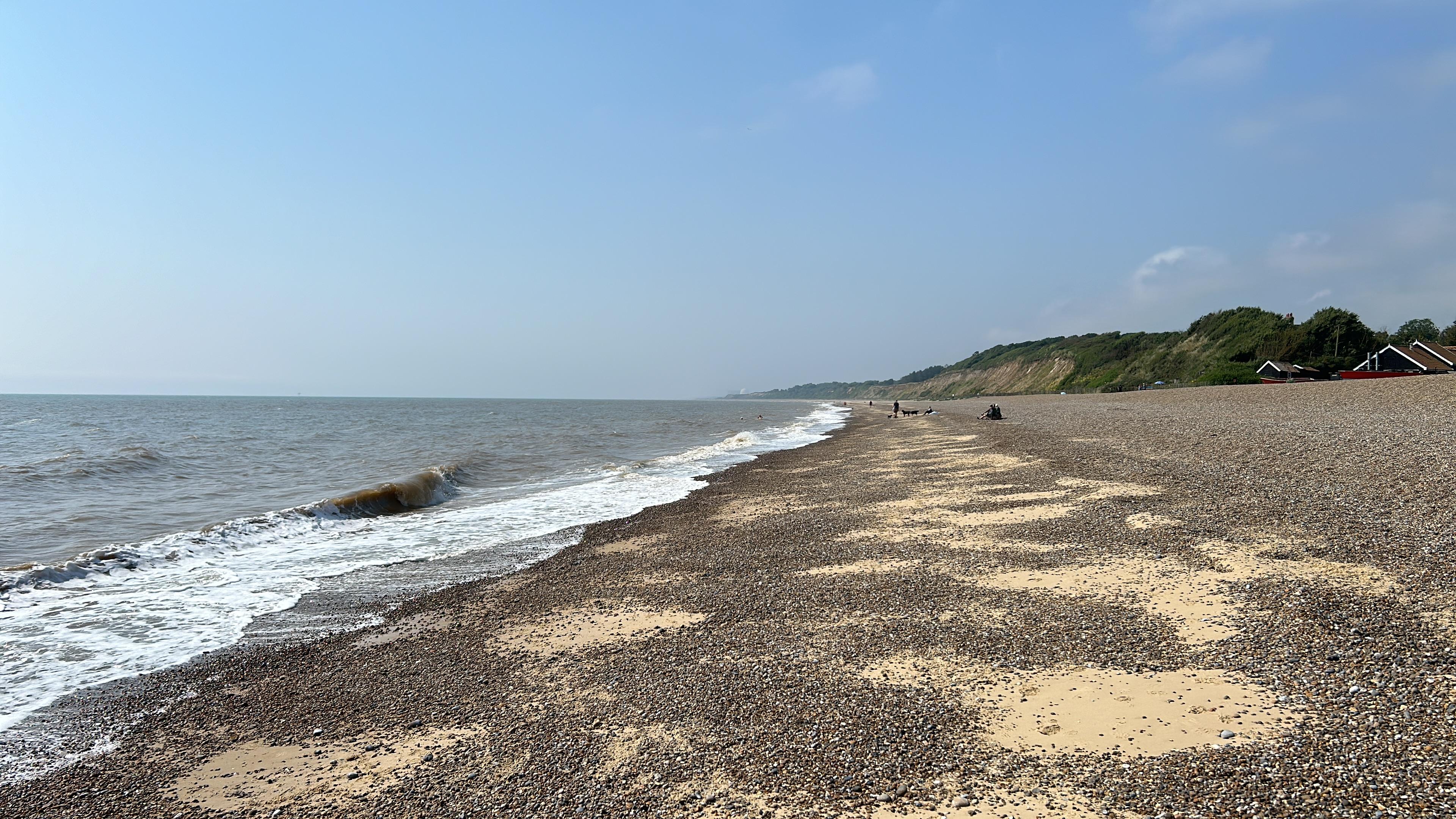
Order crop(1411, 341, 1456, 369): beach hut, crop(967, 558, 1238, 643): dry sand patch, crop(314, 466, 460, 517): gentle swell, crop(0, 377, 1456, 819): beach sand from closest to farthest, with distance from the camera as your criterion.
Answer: crop(0, 377, 1456, 819): beach sand, crop(967, 558, 1238, 643): dry sand patch, crop(314, 466, 460, 517): gentle swell, crop(1411, 341, 1456, 369): beach hut

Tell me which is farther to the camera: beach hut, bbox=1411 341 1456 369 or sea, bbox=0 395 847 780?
beach hut, bbox=1411 341 1456 369

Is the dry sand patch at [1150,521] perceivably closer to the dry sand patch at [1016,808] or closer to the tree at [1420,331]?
the dry sand patch at [1016,808]

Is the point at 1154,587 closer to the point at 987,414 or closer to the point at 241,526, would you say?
the point at 241,526

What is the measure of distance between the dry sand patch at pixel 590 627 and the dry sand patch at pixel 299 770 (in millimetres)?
1947

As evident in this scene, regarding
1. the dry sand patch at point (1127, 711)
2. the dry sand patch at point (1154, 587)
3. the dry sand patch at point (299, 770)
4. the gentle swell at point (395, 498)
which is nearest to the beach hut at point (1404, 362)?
the dry sand patch at point (1154, 587)

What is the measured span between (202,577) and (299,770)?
7888mm

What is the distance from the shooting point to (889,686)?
5.53 meters

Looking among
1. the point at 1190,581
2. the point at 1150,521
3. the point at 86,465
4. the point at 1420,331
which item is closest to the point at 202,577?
the point at 1190,581

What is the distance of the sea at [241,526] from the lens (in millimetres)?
8039

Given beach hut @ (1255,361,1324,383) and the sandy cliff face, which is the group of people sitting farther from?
the sandy cliff face

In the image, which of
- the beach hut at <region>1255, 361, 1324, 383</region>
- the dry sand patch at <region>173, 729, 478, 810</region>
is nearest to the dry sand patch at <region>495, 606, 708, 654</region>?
the dry sand patch at <region>173, 729, 478, 810</region>

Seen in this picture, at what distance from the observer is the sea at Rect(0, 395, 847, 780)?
26.4ft

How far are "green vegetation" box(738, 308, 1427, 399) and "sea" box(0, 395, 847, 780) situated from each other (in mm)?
55039

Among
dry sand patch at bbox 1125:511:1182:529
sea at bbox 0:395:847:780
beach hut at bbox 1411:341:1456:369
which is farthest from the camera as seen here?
beach hut at bbox 1411:341:1456:369
